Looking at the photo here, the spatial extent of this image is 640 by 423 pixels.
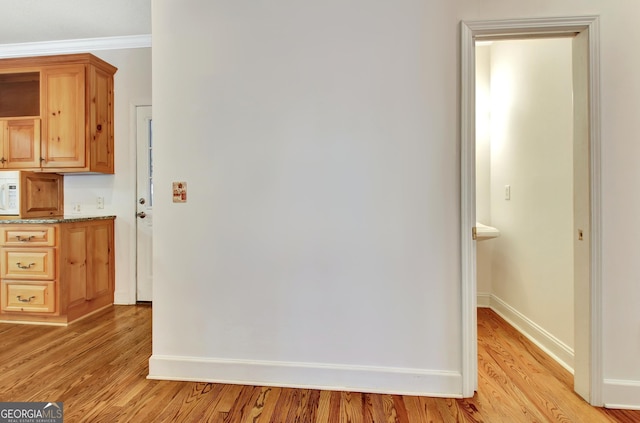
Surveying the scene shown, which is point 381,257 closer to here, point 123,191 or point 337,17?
point 337,17

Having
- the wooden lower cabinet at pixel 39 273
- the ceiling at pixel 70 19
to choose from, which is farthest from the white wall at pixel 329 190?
the wooden lower cabinet at pixel 39 273

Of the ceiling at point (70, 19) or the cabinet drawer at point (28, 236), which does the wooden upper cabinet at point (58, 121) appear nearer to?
the ceiling at point (70, 19)

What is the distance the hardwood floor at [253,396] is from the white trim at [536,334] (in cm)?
7

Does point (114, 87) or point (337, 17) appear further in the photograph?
point (114, 87)

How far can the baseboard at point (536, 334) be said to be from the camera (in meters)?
Result: 1.94

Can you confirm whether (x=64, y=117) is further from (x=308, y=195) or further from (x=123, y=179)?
(x=308, y=195)

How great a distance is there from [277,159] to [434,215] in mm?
967

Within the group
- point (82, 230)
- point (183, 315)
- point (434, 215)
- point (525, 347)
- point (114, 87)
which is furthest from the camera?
point (114, 87)

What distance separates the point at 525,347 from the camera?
7.18 ft

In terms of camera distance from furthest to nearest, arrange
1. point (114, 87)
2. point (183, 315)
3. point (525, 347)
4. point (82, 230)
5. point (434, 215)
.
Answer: point (114, 87) < point (82, 230) < point (525, 347) < point (183, 315) < point (434, 215)

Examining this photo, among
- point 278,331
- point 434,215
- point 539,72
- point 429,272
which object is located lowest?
point 278,331

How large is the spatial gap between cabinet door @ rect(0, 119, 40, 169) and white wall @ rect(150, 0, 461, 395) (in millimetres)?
2172

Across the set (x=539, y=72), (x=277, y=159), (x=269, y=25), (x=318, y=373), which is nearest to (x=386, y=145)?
(x=277, y=159)

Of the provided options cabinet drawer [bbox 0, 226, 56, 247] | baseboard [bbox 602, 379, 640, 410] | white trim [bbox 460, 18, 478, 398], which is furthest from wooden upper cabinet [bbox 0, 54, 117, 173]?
baseboard [bbox 602, 379, 640, 410]
